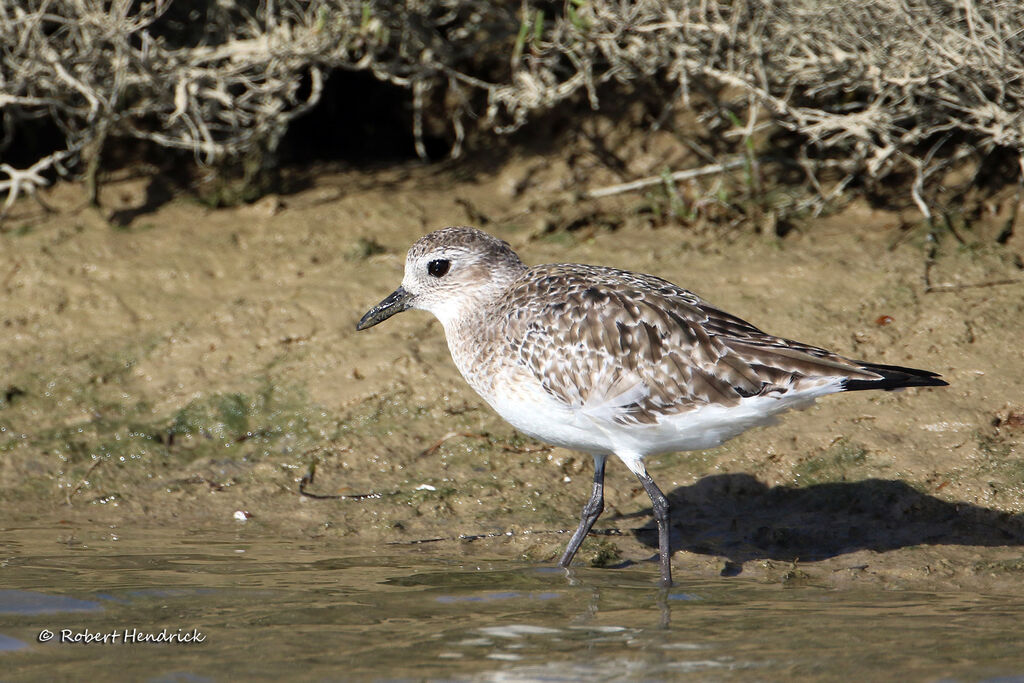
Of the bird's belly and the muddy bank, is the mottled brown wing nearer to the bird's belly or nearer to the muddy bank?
the bird's belly

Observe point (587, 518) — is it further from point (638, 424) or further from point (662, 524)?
point (638, 424)

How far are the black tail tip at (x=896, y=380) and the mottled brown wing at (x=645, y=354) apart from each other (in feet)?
0.27

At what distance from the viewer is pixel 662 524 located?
5961mm

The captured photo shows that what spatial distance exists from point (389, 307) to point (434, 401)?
3.27 ft

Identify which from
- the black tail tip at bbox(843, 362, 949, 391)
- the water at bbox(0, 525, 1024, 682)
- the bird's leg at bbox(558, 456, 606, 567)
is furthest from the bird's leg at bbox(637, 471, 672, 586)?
the black tail tip at bbox(843, 362, 949, 391)

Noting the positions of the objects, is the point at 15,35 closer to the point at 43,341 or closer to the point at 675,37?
the point at 43,341

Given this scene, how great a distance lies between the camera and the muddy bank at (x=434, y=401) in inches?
254

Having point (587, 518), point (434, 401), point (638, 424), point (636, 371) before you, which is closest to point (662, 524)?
point (587, 518)

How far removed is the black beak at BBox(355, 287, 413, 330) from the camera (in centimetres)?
667

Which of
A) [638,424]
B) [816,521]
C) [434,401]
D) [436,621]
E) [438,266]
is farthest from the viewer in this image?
[434,401]

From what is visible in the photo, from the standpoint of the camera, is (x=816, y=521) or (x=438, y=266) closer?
(x=816, y=521)

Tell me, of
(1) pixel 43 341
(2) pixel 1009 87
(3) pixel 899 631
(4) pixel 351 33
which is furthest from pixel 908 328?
(1) pixel 43 341

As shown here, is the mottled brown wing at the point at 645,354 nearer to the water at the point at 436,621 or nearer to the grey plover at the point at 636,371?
the grey plover at the point at 636,371

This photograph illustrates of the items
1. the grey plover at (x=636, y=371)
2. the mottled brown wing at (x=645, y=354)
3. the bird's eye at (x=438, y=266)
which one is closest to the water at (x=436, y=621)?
the grey plover at (x=636, y=371)
